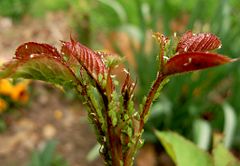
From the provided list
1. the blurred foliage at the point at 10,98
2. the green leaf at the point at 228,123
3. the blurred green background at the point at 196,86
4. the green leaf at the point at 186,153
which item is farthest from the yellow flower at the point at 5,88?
the green leaf at the point at 186,153

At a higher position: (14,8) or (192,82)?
(14,8)

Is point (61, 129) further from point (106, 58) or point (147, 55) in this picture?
point (106, 58)

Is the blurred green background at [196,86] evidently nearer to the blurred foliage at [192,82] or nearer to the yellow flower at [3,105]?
the blurred foliage at [192,82]

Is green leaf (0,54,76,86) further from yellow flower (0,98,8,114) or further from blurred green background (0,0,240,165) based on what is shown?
yellow flower (0,98,8,114)

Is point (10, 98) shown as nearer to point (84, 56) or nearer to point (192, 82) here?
point (192, 82)

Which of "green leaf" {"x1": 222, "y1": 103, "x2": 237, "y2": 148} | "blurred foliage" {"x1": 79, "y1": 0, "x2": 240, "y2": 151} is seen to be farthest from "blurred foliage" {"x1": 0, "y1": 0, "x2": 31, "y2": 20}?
"green leaf" {"x1": 222, "y1": 103, "x2": 237, "y2": 148}

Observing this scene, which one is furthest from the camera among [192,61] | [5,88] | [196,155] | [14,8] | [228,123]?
[14,8]

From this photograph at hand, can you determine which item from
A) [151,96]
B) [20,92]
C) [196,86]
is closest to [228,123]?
[196,86]

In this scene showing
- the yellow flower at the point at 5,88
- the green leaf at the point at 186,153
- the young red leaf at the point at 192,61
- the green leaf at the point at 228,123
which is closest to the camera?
the young red leaf at the point at 192,61
